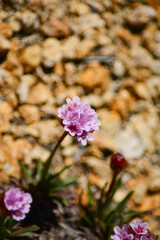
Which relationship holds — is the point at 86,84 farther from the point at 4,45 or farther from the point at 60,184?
the point at 60,184

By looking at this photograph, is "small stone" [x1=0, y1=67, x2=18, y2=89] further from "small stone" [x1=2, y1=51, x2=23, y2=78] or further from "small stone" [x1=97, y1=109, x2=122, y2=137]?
"small stone" [x1=97, y1=109, x2=122, y2=137]

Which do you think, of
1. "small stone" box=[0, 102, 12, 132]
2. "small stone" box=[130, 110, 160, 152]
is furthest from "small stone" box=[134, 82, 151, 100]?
"small stone" box=[0, 102, 12, 132]

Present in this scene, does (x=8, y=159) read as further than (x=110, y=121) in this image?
No

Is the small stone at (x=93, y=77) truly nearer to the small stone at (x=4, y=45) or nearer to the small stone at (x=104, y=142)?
the small stone at (x=104, y=142)

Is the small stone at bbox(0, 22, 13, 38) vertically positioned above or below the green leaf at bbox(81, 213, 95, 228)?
above

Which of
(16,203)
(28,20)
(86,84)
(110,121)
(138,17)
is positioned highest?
(138,17)

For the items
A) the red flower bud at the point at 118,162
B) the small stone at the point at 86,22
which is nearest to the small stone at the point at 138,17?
the small stone at the point at 86,22

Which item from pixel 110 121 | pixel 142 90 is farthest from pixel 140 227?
pixel 142 90
